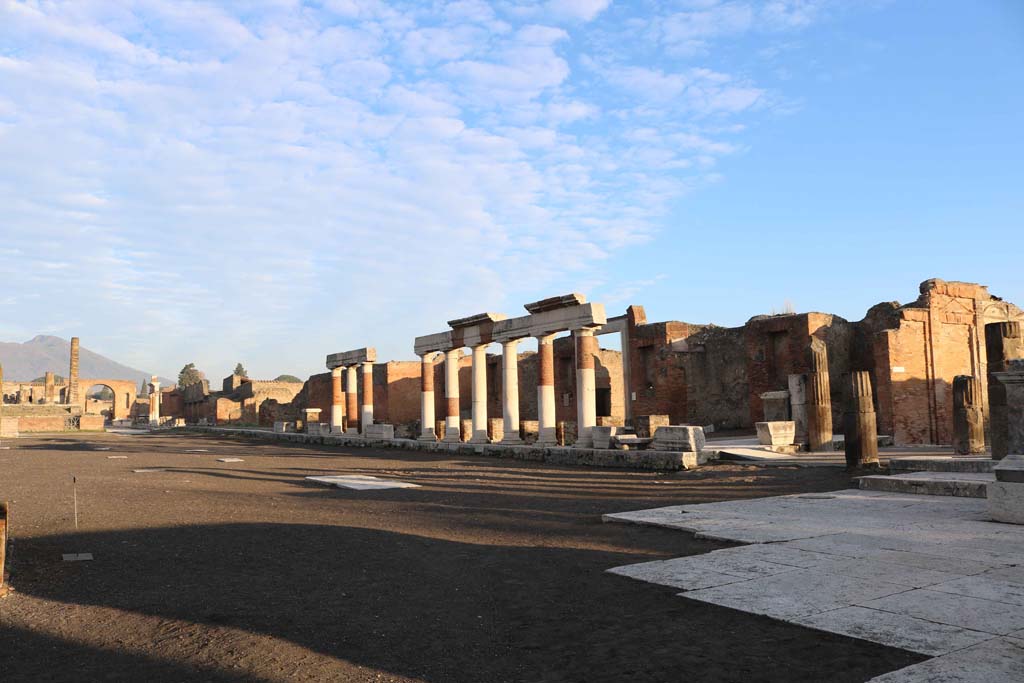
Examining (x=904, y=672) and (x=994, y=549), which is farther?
(x=994, y=549)

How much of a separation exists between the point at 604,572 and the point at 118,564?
4257 millimetres

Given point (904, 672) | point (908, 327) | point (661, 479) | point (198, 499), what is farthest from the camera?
point (908, 327)

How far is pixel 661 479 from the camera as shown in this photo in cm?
1347

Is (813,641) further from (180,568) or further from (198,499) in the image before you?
(198,499)

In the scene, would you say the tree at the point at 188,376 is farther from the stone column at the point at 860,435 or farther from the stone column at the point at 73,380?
the stone column at the point at 860,435

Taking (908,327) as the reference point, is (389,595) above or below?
below

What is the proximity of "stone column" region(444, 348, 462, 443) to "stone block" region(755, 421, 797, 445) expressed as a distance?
9.41 metres

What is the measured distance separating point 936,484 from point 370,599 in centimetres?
833

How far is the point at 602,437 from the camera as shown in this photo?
17.7 m

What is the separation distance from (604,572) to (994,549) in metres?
3.33

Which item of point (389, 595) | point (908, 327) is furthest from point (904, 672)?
point (908, 327)

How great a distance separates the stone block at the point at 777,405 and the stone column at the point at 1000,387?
7.43m

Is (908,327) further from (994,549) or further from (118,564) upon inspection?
(118,564)

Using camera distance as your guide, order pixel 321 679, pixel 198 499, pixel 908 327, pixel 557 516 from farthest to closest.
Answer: pixel 908 327 → pixel 198 499 → pixel 557 516 → pixel 321 679
